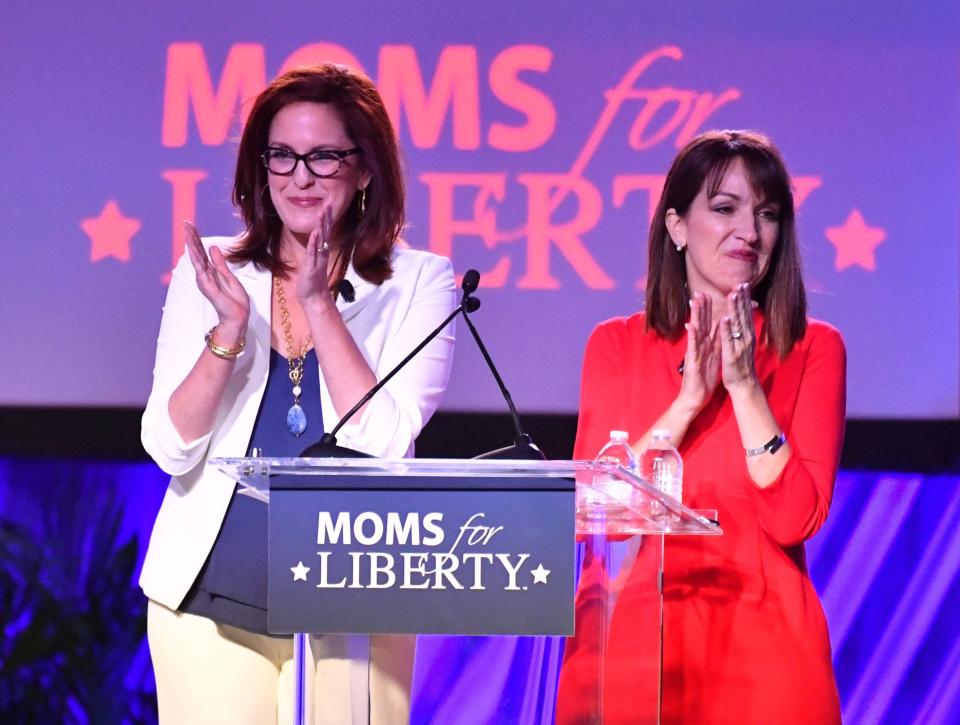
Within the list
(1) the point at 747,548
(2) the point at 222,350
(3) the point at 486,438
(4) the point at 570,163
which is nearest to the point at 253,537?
(2) the point at 222,350

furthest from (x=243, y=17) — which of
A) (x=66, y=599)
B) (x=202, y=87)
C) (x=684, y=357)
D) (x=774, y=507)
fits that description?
(x=774, y=507)

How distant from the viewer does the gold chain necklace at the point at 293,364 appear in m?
2.32

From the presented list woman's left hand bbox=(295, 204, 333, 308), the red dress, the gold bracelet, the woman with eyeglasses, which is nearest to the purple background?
the red dress

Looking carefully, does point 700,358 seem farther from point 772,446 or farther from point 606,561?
point 606,561

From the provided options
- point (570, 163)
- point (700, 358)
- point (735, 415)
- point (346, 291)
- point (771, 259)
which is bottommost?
point (735, 415)

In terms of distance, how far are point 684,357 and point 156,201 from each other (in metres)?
2.21

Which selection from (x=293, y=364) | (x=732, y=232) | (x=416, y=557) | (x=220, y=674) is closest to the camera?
(x=416, y=557)

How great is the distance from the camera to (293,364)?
241 centimetres

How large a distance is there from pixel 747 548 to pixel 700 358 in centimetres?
38

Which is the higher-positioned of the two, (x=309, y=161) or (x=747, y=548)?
(x=309, y=161)

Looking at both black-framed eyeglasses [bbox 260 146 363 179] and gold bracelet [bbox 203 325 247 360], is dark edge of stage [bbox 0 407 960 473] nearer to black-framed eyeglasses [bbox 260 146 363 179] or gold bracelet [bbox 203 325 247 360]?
black-framed eyeglasses [bbox 260 146 363 179]

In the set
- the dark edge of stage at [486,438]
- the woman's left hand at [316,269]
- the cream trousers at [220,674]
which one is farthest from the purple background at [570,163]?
the cream trousers at [220,674]

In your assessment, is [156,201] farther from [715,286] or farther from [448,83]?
[715,286]

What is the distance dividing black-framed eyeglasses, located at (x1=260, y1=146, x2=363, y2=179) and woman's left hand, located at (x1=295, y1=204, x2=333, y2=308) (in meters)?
0.14
